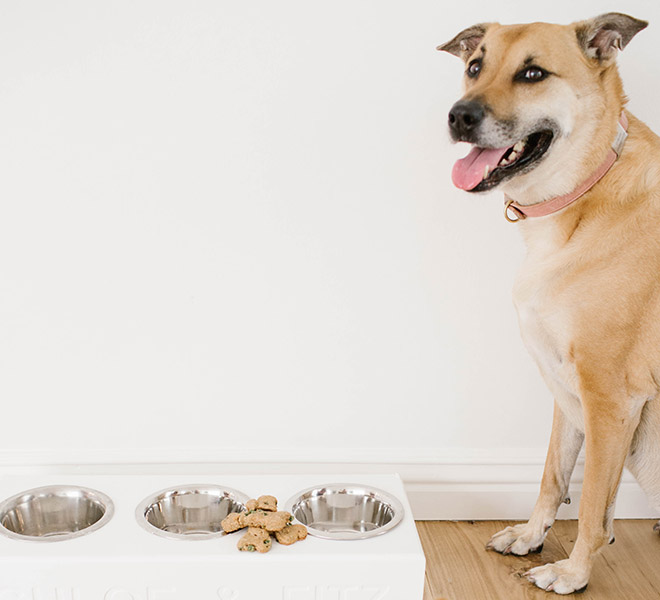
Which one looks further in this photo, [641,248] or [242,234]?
[242,234]

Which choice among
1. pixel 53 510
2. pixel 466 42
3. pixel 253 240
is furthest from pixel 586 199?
Answer: pixel 53 510

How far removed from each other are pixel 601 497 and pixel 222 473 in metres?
0.87

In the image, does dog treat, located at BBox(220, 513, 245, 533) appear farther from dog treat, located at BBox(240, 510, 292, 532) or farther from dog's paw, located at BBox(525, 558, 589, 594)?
dog's paw, located at BBox(525, 558, 589, 594)

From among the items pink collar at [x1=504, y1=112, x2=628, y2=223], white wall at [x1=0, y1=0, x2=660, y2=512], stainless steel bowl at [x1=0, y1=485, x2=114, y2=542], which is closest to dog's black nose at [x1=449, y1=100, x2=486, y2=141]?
pink collar at [x1=504, y1=112, x2=628, y2=223]

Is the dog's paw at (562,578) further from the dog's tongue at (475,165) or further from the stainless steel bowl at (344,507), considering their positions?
the dog's tongue at (475,165)

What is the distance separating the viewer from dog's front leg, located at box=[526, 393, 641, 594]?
4.58 ft

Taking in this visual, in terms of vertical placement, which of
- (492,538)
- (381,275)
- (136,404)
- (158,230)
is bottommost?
(492,538)

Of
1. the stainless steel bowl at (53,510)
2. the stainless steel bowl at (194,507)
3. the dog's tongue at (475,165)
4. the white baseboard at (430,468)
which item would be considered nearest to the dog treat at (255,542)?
the stainless steel bowl at (194,507)

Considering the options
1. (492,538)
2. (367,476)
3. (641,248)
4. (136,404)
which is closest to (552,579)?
(492,538)

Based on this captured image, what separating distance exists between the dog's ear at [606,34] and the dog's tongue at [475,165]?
0.79ft

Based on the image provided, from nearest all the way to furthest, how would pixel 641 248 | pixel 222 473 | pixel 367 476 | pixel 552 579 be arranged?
pixel 641 248
pixel 552 579
pixel 367 476
pixel 222 473

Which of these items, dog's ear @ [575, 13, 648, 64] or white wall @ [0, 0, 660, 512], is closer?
dog's ear @ [575, 13, 648, 64]

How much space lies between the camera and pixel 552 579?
1.50 m

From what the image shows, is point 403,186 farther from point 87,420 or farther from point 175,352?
point 87,420
